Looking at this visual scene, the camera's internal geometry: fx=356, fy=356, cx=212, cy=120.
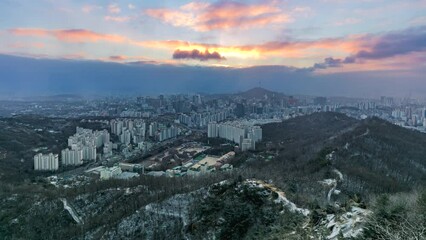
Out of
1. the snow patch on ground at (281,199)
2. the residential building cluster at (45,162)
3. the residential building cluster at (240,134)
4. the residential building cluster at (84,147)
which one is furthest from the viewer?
the residential building cluster at (240,134)

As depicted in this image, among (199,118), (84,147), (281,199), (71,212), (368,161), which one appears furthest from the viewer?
(199,118)

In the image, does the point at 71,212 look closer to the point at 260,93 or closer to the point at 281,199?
the point at 281,199

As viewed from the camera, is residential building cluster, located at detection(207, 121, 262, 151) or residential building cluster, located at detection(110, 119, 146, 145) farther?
residential building cluster, located at detection(110, 119, 146, 145)

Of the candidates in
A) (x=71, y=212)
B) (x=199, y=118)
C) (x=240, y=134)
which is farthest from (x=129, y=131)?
(x=71, y=212)

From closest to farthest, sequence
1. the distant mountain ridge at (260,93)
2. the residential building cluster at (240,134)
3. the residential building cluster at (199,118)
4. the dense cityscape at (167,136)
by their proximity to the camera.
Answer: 1. the dense cityscape at (167,136)
2. the residential building cluster at (240,134)
3. the residential building cluster at (199,118)
4. the distant mountain ridge at (260,93)

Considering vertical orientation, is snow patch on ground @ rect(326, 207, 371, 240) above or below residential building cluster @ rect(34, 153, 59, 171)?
above

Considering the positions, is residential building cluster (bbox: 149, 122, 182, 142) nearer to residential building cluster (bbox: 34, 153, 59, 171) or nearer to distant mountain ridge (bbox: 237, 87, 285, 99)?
residential building cluster (bbox: 34, 153, 59, 171)

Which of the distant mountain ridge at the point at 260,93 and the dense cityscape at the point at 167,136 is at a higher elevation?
the distant mountain ridge at the point at 260,93

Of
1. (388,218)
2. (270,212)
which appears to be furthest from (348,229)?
(270,212)

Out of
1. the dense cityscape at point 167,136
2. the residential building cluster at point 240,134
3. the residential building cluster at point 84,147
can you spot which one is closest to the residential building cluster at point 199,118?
the dense cityscape at point 167,136

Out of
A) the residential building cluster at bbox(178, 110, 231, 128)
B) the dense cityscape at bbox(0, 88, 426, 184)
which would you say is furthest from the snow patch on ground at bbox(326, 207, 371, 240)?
the residential building cluster at bbox(178, 110, 231, 128)

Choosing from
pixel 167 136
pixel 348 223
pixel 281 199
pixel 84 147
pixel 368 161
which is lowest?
pixel 167 136

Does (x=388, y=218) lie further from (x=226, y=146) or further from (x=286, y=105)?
(x=286, y=105)

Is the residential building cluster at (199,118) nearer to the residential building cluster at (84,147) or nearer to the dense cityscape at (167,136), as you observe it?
the dense cityscape at (167,136)
